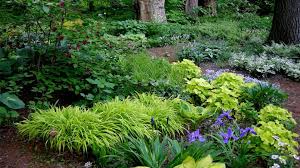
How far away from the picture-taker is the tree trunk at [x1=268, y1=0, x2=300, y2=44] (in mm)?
9258

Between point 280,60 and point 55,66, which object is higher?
point 55,66

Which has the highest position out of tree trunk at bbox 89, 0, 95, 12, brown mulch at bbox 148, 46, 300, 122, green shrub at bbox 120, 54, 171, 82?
tree trunk at bbox 89, 0, 95, 12

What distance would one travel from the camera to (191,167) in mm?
2674

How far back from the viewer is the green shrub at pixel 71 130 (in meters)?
3.82

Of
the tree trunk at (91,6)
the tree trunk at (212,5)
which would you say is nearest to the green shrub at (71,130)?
the tree trunk at (91,6)

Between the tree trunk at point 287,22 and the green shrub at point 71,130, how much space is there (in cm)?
690

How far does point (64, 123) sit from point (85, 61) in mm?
1376

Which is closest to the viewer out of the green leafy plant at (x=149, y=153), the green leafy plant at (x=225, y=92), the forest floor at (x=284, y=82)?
the green leafy plant at (x=149, y=153)

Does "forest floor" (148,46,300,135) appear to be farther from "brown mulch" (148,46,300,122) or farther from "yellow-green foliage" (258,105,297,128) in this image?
"yellow-green foliage" (258,105,297,128)

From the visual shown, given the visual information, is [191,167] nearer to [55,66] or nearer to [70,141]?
[70,141]

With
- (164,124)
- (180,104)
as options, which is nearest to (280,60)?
(180,104)

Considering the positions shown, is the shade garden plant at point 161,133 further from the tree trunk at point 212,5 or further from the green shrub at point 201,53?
the tree trunk at point 212,5

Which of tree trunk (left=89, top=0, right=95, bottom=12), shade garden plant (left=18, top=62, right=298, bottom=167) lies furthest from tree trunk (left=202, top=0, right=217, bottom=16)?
shade garden plant (left=18, top=62, right=298, bottom=167)

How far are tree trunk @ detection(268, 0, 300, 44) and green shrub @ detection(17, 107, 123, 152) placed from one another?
690 cm
